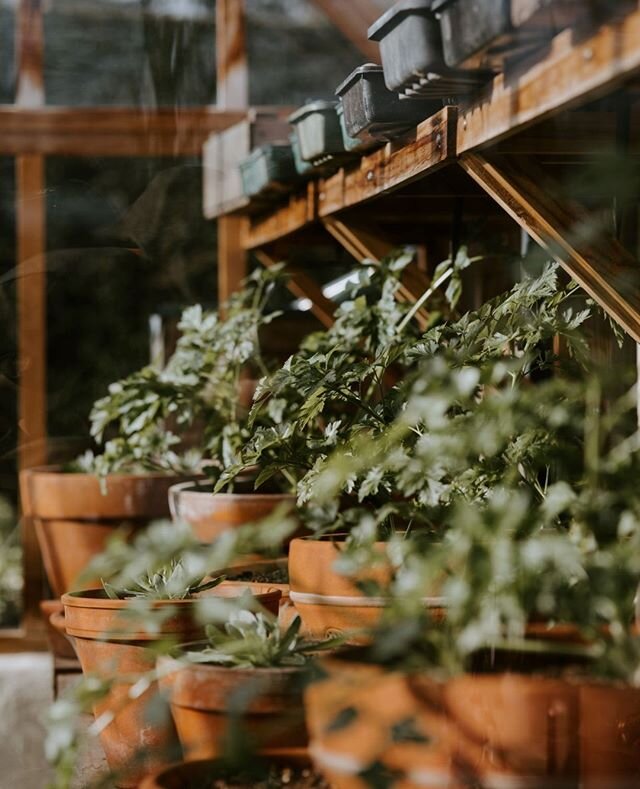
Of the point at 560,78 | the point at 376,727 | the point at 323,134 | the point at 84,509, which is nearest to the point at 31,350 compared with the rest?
the point at 84,509

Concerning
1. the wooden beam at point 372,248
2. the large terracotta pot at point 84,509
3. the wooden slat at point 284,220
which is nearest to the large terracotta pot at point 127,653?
the wooden beam at point 372,248

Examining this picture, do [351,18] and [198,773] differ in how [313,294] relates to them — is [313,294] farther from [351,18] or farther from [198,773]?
[198,773]

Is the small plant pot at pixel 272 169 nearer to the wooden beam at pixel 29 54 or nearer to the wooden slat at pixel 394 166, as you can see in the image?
the wooden slat at pixel 394 166

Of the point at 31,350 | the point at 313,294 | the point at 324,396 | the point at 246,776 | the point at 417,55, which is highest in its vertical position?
the point at 417,55

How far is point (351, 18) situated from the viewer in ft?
12.2

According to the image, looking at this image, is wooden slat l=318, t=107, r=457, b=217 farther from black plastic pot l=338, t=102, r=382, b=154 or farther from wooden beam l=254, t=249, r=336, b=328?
wooden beam l=254, t=249, r=336, b=328

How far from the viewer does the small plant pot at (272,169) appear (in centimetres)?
277

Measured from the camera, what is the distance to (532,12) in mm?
1323

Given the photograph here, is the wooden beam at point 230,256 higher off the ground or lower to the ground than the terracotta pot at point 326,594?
higher

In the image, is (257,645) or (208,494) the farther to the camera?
(208,494)

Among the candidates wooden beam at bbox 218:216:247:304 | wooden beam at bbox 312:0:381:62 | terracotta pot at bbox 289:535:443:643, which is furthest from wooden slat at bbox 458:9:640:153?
wooden beam at bbox 312:0:381:62

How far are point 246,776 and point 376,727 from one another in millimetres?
309

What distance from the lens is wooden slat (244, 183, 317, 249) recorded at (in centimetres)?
274

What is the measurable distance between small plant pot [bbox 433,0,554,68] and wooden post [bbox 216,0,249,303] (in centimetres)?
216
